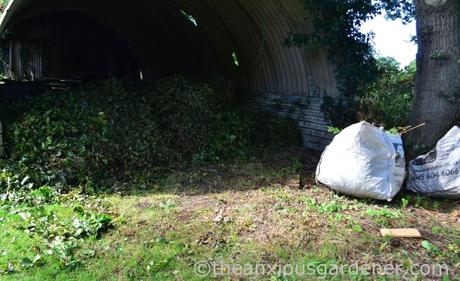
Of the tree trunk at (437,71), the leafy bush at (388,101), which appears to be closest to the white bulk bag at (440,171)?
the tree trunk at (437,71)

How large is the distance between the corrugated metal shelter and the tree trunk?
80.4 inches

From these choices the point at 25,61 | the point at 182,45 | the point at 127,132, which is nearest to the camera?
the point at 127,132

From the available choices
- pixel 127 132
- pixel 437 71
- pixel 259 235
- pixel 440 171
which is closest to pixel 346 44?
pixel 437 71

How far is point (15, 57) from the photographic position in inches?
540

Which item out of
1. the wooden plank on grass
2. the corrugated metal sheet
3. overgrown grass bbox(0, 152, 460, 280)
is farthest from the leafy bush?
the corrugated metal sheet

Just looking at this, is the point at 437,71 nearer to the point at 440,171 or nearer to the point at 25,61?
the point at 440,171

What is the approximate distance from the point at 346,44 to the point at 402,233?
426 centimetres

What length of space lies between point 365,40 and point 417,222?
4.08 meters

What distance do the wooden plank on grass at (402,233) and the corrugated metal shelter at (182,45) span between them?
12.8 ft

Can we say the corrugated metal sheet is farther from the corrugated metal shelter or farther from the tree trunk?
the tree trunk

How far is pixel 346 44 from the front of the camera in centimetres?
799

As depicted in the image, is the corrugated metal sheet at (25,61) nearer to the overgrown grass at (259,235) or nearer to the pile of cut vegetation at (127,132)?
the pile of cut vegetation at (127,132)

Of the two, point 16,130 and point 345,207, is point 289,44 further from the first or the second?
point 16,130

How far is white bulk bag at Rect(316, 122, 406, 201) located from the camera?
543 cm
